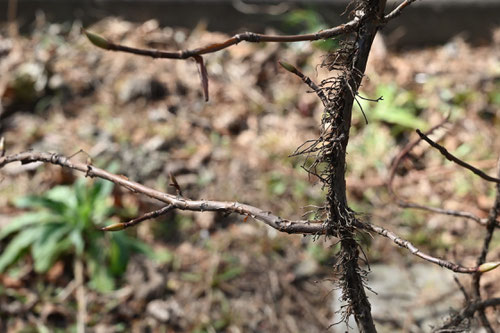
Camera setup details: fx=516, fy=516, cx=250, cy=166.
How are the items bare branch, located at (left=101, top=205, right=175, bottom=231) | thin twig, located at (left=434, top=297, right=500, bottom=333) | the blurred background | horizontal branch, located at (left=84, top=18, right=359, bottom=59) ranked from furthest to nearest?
the blurred background
thin twig, located at (left=434, top=297, right=500, bottom=333)
bare branch, located at (left=101, top=205, right=175, bottom=231)
horizontal branch, located at (left=84, top=18, right=359, bottom=59)

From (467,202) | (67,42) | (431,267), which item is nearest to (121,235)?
(431,267)

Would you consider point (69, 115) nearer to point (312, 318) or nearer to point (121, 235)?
point (121, 235)

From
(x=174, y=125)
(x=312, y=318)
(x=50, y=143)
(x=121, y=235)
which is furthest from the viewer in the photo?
(x=174, y=125)

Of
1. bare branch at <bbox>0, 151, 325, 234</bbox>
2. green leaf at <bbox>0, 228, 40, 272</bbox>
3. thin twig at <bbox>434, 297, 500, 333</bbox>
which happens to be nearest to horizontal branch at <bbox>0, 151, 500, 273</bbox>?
bare branch at <bbox>0, 151, 325, 234</bbox>

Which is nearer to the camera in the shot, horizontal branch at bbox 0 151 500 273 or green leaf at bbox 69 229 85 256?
horizontal branch at bbox 0 151 500 273

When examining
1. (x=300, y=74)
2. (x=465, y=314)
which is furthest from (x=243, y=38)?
(x=465, y=314)

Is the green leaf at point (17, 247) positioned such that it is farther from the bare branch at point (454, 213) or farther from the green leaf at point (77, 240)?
the bare branch at point (454, 213)

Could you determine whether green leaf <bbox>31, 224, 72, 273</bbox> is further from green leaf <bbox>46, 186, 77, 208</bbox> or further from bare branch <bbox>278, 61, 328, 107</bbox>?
bare branch <bbox>278, 61, 328, 107</bbox>
